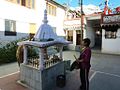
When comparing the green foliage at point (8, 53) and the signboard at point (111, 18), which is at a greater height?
the signboard at point (111, 18)

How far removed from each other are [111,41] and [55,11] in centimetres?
869

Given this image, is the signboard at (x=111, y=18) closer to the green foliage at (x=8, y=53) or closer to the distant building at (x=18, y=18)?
the distant building at (x=18, y=18)

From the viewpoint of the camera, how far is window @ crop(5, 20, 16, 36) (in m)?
12.4

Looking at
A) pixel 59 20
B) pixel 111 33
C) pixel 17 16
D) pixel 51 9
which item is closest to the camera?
pixel 17 16

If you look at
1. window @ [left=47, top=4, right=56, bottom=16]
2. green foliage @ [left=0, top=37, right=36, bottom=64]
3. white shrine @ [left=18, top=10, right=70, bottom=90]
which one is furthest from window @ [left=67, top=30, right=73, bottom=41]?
white shrine @ [left=18, top=10, right=70, bottom=90]

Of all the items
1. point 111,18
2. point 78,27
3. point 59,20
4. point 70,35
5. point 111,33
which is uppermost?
point 59,20

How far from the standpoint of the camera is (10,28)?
12844mm

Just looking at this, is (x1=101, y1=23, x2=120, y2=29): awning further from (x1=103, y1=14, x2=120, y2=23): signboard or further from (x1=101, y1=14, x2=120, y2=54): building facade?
(x1=103, y1=14, x2=120, y2=23): signboard

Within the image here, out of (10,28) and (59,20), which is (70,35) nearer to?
(59,20)

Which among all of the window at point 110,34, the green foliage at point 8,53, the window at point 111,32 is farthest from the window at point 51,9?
the green foliage at point 8,53

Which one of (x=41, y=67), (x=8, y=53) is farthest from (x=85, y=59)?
(x=8, y=53)

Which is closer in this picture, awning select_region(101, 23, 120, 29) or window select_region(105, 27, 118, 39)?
awning select_region(101, 23, 120, 29)

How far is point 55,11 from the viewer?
1995cm

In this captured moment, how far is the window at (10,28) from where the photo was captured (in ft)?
40.7
